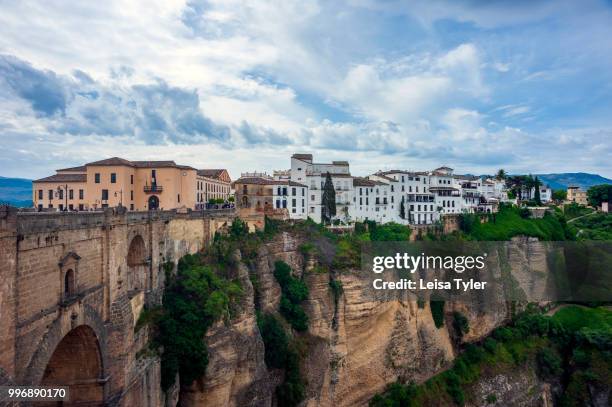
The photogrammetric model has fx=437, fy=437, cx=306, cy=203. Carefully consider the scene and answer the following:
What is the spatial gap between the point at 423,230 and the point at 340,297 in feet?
56.7

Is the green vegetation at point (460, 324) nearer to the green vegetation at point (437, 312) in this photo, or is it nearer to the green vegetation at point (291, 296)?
the green vegetation at point (437, 312)

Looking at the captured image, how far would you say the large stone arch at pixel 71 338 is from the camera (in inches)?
456

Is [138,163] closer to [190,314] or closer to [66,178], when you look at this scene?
[66,178]

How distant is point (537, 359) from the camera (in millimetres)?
38750

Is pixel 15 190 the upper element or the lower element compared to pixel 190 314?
upper

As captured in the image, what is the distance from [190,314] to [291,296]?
995cm

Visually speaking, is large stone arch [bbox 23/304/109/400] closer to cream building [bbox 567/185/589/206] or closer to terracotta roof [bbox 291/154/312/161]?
terracotta roof [bbox 291/154/312/161]

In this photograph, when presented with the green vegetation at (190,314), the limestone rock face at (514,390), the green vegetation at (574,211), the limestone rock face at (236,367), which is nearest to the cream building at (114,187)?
the green vegetation at (190,314)

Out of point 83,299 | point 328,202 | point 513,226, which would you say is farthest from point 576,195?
point 83,299

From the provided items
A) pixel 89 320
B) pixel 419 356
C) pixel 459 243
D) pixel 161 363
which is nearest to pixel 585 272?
pixel 459 243

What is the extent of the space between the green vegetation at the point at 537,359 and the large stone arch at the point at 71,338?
21729mm

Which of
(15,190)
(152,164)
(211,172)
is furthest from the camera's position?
(15,190)

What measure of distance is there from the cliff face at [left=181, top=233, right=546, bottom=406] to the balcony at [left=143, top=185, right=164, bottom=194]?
796 cm

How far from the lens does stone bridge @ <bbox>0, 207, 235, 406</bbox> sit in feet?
36.1
